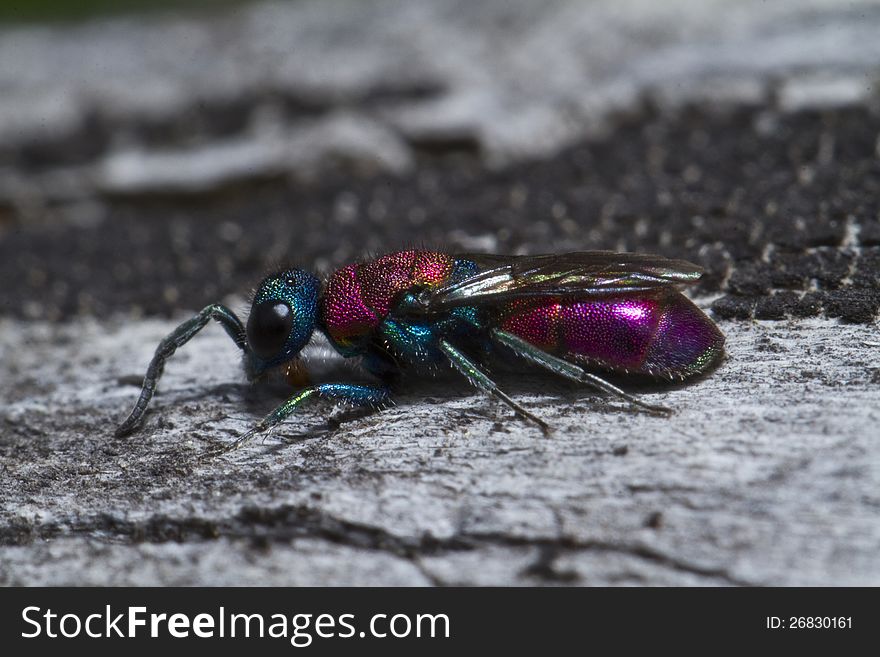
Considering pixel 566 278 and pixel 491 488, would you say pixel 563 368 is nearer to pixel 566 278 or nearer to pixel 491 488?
pixel 566 278

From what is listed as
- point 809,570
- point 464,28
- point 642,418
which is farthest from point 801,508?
point 464,28

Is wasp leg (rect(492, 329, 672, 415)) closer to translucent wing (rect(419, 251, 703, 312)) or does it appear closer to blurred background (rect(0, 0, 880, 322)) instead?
translucent wing (rect(419, 251, 703, 312))

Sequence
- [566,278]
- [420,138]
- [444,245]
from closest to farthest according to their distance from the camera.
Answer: [566,278] < [444,245] < [420,138]

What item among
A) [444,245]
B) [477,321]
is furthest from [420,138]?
[477,321]

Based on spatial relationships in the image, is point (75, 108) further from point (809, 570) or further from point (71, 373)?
point (809, 570)

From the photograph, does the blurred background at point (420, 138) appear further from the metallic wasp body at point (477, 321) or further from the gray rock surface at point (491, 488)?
the gray rock surface at point (491, 488)

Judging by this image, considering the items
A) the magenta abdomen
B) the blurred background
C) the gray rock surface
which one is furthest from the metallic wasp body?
the blurred background
